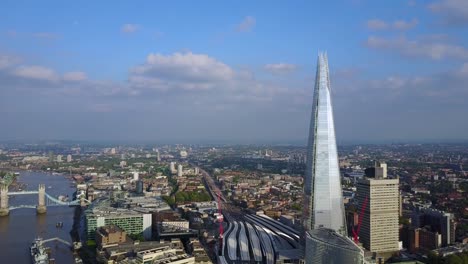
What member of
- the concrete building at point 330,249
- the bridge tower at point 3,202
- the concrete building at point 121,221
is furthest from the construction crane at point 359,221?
the bridge tower at point 3,202

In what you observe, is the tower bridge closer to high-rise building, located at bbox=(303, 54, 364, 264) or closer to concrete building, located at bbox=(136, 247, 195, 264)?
concrete building, located at bbox=(136, 247, 195, 264)

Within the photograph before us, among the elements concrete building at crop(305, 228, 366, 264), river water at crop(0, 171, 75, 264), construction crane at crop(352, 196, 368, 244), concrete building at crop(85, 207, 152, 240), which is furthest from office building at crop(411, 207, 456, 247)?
river water at crop(0, 171, 75, 264)

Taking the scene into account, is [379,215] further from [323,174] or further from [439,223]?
[439,223]

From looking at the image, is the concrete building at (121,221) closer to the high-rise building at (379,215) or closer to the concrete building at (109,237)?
the concrete building at (109,237)

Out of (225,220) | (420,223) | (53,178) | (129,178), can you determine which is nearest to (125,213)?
(225,220)

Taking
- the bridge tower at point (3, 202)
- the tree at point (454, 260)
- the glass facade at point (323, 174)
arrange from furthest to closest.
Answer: the bridge tower at point (3, 202) → the glass facade at point (323, 174) → the tree at point (454, 260)

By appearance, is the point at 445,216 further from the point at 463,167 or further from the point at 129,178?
the point at 129,178
